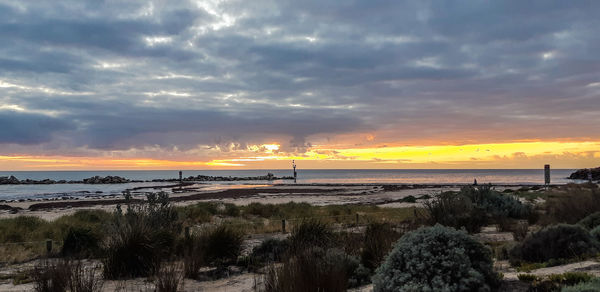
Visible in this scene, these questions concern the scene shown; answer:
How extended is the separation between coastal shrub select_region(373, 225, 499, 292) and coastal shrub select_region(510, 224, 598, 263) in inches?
144

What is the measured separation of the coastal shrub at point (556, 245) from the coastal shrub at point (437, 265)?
12.0 ft

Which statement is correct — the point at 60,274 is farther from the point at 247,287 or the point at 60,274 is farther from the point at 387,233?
the point at 387,233

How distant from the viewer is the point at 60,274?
279 inches

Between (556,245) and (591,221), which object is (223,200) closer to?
(591,221)

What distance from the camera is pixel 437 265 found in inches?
239

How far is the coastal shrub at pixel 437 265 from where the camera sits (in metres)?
5.81

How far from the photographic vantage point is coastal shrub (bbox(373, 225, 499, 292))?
5.81m

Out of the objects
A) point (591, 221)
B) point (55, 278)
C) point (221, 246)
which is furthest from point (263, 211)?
point (55, 278)

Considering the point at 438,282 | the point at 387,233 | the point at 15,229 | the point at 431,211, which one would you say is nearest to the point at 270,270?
the point at 438,282

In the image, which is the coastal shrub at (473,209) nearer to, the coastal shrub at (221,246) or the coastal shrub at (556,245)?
the coastal shrub at (556,245)

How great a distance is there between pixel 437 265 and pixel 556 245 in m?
4.65

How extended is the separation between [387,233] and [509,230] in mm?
7691

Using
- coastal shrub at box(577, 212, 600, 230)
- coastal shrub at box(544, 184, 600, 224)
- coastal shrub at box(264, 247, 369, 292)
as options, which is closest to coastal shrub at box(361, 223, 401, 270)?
coastal shrub at box(264, 247, 369, 292)

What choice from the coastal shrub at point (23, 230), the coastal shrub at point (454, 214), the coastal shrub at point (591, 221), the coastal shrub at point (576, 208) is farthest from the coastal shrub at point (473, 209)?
the coastal shrub at point (23, 230)
